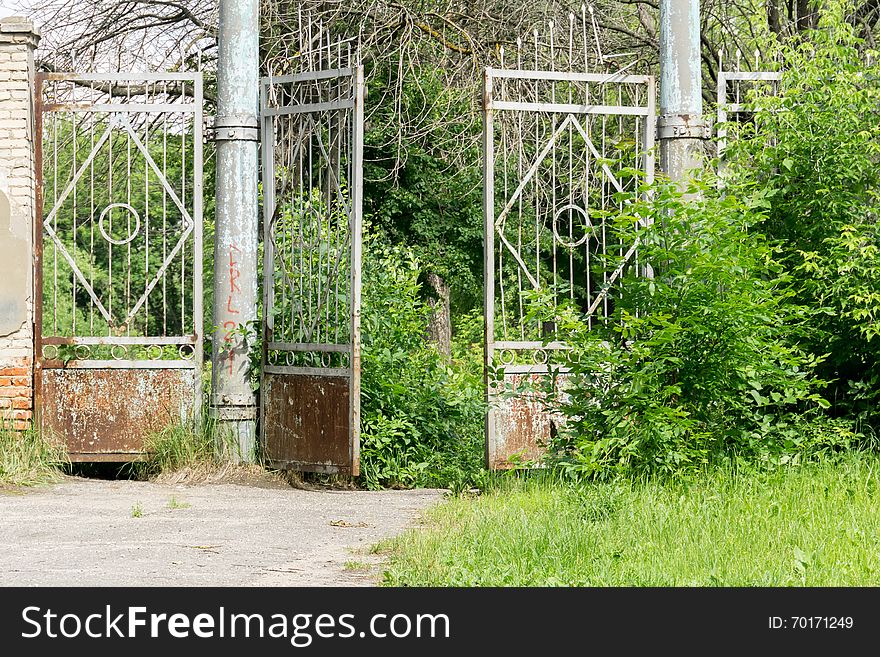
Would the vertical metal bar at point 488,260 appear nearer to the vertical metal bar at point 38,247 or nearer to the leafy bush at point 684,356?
the leafy bush at point 684,356

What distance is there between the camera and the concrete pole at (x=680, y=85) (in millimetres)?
8281

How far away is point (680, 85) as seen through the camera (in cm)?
830

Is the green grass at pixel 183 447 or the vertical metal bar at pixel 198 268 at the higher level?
the vertical metal bar at pixel 198 268

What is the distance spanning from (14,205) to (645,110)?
481 centimetres

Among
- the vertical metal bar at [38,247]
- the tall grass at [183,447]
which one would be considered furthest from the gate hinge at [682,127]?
the vertical metal bar at [38,247]

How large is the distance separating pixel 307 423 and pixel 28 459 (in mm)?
2056

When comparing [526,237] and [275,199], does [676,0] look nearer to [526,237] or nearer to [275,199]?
[275,199]

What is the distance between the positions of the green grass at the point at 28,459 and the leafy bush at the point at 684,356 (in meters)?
3.78

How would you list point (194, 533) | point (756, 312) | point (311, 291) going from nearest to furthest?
point (194, 533) < point (756, 312) < point (311, 291)

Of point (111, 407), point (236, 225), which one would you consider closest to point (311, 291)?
point (236, 225)

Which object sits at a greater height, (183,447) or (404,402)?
(404,402)

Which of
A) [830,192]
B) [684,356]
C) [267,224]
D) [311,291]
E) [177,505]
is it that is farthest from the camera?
[267,224]

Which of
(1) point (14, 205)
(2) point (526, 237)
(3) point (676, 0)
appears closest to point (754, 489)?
(3) point (676, 0)

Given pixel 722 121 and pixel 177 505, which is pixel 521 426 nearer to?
pixel 177 505
